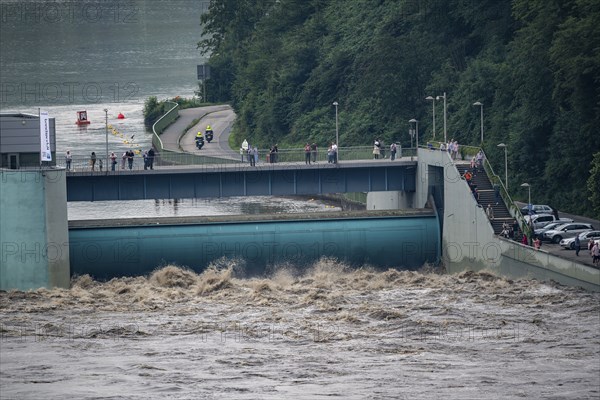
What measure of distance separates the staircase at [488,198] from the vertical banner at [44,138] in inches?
1009

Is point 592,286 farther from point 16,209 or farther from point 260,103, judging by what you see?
point 260,103

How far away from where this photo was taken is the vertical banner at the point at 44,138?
88.2 metres

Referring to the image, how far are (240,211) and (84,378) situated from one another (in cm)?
6102

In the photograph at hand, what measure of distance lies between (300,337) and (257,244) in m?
21.5

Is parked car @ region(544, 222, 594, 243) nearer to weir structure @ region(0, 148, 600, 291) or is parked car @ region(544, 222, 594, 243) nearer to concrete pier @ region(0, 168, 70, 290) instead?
weir structure @ region(0, 148, 600, 291)

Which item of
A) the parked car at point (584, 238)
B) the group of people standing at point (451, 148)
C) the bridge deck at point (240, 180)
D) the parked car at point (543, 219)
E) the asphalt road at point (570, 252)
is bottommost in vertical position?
the asphalt road at point (570, 252)

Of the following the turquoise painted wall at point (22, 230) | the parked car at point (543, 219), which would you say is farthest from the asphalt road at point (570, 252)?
the turquoise painted wall at point (22, 230)

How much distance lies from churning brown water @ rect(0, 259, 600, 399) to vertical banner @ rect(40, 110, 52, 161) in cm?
766

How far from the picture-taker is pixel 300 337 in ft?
235

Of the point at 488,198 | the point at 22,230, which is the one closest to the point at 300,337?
the point at 22,230

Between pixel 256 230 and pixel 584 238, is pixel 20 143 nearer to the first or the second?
pixel 256 230

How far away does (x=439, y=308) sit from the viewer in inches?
3093

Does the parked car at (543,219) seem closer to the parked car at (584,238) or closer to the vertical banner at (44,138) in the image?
the parked car at (584,238)

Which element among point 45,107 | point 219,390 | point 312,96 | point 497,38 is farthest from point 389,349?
point 45,107
